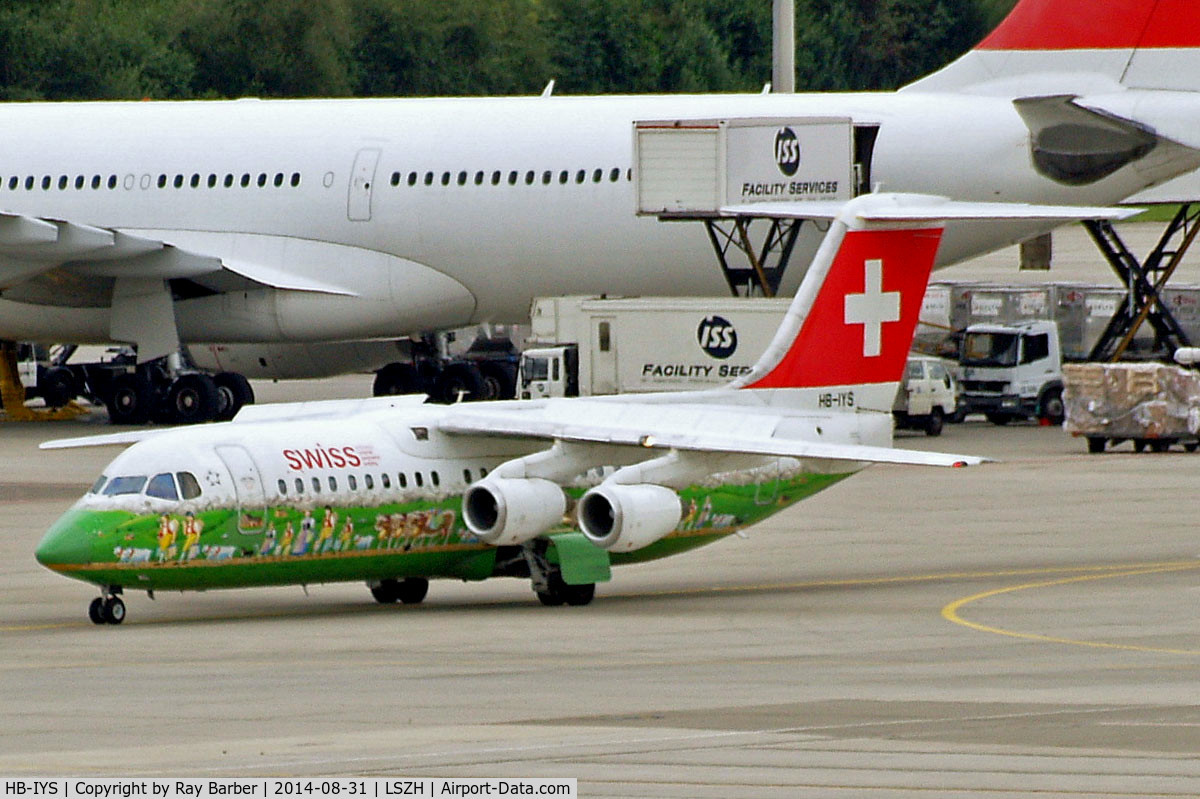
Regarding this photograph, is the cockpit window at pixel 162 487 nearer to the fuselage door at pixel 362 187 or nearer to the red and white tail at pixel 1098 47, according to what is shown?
the fuselage door at pixel 362 187

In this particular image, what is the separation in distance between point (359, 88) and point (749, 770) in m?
79.2

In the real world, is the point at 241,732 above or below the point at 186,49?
below

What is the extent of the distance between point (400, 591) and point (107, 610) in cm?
382

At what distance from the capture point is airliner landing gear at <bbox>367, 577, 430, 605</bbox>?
27.9 metres

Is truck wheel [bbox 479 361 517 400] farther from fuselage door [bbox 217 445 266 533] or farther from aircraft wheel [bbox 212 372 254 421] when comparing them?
fuselage door [bbox 217 445 266 533]

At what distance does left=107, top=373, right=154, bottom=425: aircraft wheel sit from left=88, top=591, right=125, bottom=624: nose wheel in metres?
24.6

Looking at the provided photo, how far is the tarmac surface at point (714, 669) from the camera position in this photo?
53.0 feet

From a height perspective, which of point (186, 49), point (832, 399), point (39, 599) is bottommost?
point (39, 599)

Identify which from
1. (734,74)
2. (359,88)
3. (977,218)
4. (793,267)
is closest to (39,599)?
(977,218)

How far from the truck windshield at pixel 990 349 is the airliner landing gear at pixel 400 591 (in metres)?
25.9

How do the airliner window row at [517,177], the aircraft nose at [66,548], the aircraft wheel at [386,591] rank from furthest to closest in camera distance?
the airliner window row at [517,177], the aircraft wheel at [386,591], the aircraft nose at [66,548]

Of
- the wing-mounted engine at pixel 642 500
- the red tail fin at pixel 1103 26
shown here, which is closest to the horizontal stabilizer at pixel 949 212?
the wing-mounted engine at pixel 642 500

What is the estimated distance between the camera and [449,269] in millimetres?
49500

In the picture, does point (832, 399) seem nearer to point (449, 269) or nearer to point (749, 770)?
point (749, 770)
